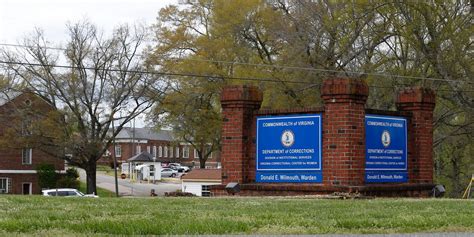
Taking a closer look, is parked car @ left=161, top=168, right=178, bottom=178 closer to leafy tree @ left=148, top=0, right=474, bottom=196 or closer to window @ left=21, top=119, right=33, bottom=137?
window @ left=21, top=119, right=33, bottom=137

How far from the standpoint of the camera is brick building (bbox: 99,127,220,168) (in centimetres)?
12506

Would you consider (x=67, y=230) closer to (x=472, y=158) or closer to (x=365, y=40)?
(x=365, y=40)

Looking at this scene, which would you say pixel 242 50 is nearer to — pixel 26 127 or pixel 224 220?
pixel 26 127

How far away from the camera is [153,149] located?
435ft

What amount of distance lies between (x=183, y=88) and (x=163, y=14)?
7796mm

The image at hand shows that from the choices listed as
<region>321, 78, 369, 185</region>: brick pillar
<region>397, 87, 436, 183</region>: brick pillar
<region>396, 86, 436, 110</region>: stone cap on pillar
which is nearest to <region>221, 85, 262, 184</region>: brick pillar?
<region>321, 78, 369, 185</region>: brick pillar

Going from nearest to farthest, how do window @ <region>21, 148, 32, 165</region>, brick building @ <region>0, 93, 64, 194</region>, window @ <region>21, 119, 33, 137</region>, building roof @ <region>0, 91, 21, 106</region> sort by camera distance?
window @ <region>21, 119, 33, 137</region> → building roof @ <region>0, 91, 21, 106</region> → brick building @ <region>0, 93, 64, 194</region> → window @ <region>21, 148, 32, 165</region>

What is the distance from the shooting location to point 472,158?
51.7 m

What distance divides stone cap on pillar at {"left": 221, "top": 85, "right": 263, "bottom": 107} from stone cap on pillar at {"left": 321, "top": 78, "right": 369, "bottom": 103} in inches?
82.5

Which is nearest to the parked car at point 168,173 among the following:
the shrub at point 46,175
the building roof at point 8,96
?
the shrub at point 46,175

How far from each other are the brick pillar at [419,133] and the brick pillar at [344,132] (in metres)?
2.22

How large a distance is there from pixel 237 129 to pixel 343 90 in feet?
9.59

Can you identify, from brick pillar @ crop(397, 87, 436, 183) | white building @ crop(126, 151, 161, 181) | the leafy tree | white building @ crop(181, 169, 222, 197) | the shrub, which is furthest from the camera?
white building @ crop(126, 151, 161, 181)

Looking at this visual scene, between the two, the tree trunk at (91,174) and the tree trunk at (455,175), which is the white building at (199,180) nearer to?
the tree trunk at (91,174)
